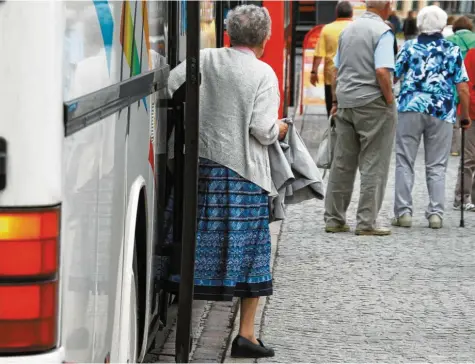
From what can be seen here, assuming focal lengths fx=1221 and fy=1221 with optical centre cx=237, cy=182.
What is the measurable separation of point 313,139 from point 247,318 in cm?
1102

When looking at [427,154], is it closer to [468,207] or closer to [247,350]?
[468,207]

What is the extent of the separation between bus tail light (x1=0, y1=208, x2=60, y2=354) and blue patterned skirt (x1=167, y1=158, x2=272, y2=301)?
9.80ft

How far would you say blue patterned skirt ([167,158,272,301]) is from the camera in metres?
5.93

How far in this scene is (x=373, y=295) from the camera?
303 inches

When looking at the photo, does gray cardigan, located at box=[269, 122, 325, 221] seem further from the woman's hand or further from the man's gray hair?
the man's gray hair

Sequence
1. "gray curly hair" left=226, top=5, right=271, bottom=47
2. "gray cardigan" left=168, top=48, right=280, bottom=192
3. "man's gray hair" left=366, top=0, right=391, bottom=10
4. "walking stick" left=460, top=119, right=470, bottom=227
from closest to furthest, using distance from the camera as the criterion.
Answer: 1. "gray cardigan" left=168, top=48, right=280, bottom=192
2. "gray curly hair" left=226, top=5, right=271, bottom=47
3. "man's gray hair" left=366, top=0, right=391, bottom=10
4. "walking stick" left=460, top=119, right=470, bottom=227

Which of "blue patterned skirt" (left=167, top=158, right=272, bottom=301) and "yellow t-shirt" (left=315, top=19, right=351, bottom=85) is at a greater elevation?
"yellow t-shirt" (left=315, top=19, right=351, bottom=85)

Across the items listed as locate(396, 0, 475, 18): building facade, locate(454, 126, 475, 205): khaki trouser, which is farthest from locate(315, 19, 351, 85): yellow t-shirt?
locate(396, 0, 475, 18): building facade

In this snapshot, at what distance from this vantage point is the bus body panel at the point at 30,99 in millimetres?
2840

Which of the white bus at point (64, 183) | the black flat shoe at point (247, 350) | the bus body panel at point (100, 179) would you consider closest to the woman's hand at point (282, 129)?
the black flat shoe at point (247, 350)

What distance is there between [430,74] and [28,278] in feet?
25.1

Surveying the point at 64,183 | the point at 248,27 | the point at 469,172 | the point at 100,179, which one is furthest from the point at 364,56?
the point at 64,183

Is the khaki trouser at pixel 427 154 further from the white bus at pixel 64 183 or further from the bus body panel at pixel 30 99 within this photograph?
the bus body panel at pixel 30 99

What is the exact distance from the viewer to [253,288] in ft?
20.0
